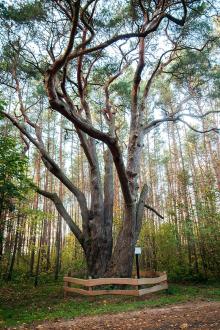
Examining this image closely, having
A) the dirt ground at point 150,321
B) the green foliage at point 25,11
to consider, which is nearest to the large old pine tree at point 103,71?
the green foliage at point 25,11

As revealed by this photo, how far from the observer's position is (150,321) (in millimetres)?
5105

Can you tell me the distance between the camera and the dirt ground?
4.58 metres

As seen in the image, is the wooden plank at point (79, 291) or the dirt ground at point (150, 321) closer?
the dirt ground at point (150, 321)

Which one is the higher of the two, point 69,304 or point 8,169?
point 8,169

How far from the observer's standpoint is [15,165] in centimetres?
708

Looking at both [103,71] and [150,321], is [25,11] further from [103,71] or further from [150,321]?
[150,321]

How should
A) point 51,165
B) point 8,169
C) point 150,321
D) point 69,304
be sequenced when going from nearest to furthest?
point 150,321
point 8,169
point 69,304
point 51,165

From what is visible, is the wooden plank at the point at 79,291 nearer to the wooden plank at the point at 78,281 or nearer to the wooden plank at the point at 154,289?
the wooden plank at the point at 78,281

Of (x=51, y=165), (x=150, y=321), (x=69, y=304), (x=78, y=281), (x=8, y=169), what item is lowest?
(x=69, y=304)

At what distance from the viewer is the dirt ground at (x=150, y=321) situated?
15.0 feet

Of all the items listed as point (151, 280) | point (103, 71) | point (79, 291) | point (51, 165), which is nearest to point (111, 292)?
point (79, 291)

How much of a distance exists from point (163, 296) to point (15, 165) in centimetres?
550

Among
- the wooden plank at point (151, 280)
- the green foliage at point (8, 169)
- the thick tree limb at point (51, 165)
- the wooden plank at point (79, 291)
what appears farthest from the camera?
the thick tree limb at point (51, 165)

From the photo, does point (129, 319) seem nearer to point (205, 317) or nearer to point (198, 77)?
point (205, 317)
